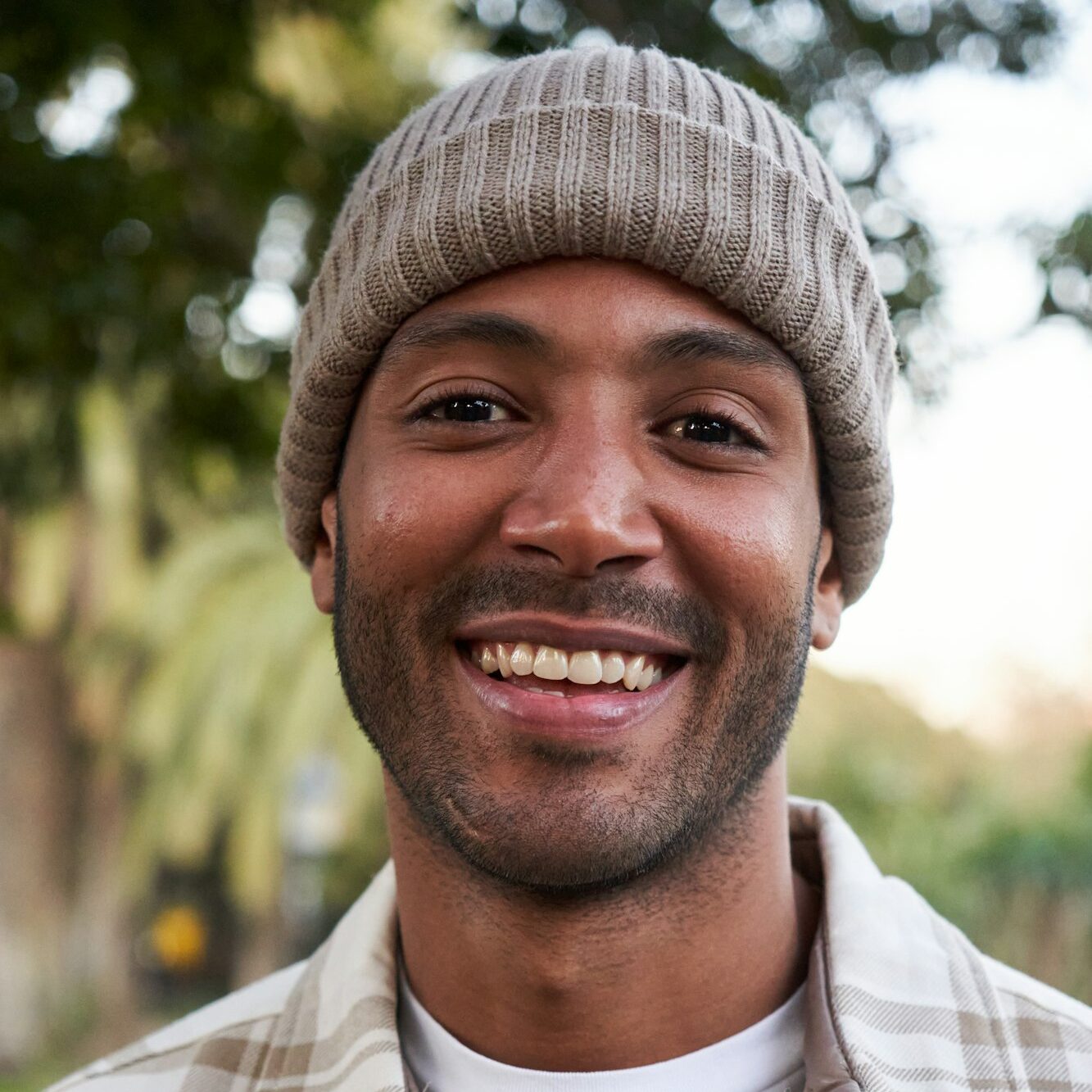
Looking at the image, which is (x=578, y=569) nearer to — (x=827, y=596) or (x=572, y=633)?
(x=572, y=633)

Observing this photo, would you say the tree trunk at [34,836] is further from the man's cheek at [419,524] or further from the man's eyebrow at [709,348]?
the man's eyebrow at [709,348]

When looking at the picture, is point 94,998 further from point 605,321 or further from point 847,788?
point 605,321

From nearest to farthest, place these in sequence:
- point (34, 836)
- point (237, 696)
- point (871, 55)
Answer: point (871, 55) < point (237, 696) < point (34, 836)

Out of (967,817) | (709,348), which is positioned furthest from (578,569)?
(967,817)

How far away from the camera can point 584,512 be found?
193 centimetres

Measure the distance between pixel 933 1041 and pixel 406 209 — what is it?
1.56 meters

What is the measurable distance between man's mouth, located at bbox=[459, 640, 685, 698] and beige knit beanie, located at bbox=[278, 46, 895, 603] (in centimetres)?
60

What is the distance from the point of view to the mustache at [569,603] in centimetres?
197

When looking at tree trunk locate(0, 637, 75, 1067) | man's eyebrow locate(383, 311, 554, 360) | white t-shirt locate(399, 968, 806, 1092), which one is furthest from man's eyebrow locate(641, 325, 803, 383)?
tree trunk locate(0, 637, 75, 1067)

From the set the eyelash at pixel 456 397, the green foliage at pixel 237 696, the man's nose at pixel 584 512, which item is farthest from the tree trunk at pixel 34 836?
the man's nose at pixel 584 512

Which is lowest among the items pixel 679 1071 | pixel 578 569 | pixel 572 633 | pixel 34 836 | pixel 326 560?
pixel 34 836

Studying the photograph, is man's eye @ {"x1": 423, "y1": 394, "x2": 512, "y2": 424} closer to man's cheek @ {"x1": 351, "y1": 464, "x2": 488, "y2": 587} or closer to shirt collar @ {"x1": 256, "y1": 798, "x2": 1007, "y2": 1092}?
man's cheek @ {"x1": 351, "y1": 464, "x2": 488, "y2": 587}

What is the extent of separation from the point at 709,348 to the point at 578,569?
0.45m

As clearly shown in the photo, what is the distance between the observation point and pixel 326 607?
245 cm
